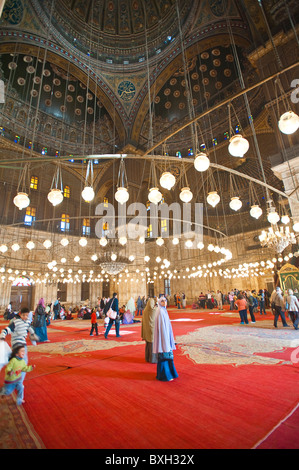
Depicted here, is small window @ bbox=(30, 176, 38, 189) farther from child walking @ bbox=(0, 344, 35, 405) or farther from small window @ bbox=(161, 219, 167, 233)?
Answer: child walking @ bbox=(0, 344, 35, 405)

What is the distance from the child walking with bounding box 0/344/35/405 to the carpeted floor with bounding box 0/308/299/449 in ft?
0.52

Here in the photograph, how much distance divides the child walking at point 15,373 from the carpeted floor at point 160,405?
Result: 158 millimetres

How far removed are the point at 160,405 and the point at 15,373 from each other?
141cm

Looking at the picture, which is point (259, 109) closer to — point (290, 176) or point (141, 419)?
point (290, 176)

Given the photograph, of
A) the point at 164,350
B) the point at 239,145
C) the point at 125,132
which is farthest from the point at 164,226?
the point at 164,350

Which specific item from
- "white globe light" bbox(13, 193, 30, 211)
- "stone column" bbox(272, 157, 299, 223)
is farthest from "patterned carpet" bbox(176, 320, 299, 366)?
"white globe light" bbox(13, 193, 30, 211)

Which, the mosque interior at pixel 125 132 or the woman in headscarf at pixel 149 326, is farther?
the mosque interior at pixel 125 132

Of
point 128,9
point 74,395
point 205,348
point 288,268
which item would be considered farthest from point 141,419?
point 128,9

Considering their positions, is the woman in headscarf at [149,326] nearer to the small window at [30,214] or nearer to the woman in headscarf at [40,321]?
the woman in headscarf at [40,321]

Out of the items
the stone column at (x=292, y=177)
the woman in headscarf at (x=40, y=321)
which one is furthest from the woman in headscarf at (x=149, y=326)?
the stone column at (x=292, y=177)

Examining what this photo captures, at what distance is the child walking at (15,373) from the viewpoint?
2021mm

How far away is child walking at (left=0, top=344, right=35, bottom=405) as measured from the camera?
6.63ft

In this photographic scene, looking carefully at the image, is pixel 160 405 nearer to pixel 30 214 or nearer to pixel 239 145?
pixel 239 145

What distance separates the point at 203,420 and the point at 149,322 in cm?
181
